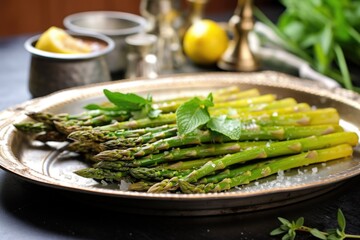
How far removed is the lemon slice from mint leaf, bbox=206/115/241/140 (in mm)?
653

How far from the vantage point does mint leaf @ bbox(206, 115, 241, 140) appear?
4.12ft

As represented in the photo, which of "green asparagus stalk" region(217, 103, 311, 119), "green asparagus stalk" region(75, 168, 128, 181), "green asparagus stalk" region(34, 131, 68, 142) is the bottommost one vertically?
"green asparagus stalk" region(34, 131, 68, 142)

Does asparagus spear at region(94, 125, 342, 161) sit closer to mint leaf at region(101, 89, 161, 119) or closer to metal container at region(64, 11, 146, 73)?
mint leaf at region(101, 89, 161, 119)

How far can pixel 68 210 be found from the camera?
117 centimetres

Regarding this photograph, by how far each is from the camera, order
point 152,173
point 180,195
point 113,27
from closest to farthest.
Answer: point 180,195
point 152,173
point 113,27

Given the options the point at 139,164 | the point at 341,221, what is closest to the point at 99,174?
the point at 139,164

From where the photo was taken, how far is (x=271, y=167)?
1.27 metres

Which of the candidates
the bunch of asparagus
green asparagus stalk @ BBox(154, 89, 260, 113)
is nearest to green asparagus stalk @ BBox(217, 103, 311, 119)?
the bunch of asparagus

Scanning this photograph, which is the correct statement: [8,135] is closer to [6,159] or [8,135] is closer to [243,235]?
[6,159]

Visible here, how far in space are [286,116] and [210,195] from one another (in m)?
0.42

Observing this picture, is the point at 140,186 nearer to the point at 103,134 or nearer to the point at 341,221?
the point at 103,134

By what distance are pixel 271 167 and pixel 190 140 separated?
177 millimetres

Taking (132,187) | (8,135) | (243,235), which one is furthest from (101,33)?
(243,235)

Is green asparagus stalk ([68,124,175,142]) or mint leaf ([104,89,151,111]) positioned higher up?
mint leaf ([104,89,151,111])
